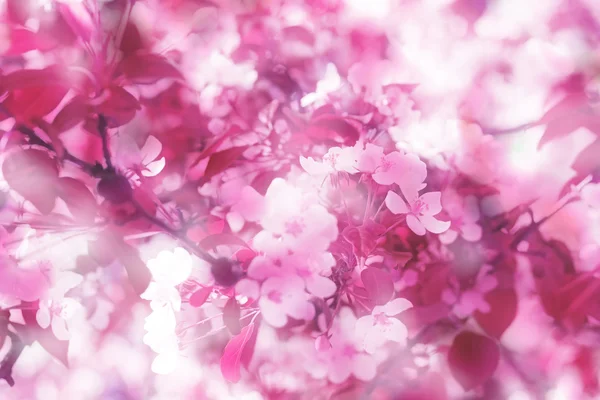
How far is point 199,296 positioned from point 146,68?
1.03 ft

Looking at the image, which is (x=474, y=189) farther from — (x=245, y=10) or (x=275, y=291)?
(x=245, y=10)

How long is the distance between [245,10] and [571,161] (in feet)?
1.78

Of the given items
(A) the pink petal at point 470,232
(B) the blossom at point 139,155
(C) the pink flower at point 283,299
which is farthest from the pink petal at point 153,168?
(A) the pink petal at point 470,232

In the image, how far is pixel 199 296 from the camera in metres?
0.52

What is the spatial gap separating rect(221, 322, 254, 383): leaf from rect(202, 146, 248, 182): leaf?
22cm

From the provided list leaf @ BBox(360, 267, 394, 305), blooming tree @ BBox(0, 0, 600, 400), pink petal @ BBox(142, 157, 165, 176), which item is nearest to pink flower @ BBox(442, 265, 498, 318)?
blooming tree @ BBox(0, 0, 600, 400)

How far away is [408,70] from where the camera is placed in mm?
627

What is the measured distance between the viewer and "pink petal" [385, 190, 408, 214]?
1.66 feet

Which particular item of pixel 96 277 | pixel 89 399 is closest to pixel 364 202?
pixel 96 277

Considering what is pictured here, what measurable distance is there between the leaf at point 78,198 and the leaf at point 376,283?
383mm

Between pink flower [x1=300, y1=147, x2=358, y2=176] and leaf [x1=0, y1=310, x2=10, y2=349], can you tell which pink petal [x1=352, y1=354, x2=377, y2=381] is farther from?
leaf [x1=0, y1=310, x2=10, y2=349]

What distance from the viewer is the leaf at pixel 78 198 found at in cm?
55

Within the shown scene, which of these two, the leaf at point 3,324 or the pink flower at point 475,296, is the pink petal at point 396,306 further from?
the leaf at point 3,324

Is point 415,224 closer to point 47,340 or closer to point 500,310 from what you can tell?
point 500,310
